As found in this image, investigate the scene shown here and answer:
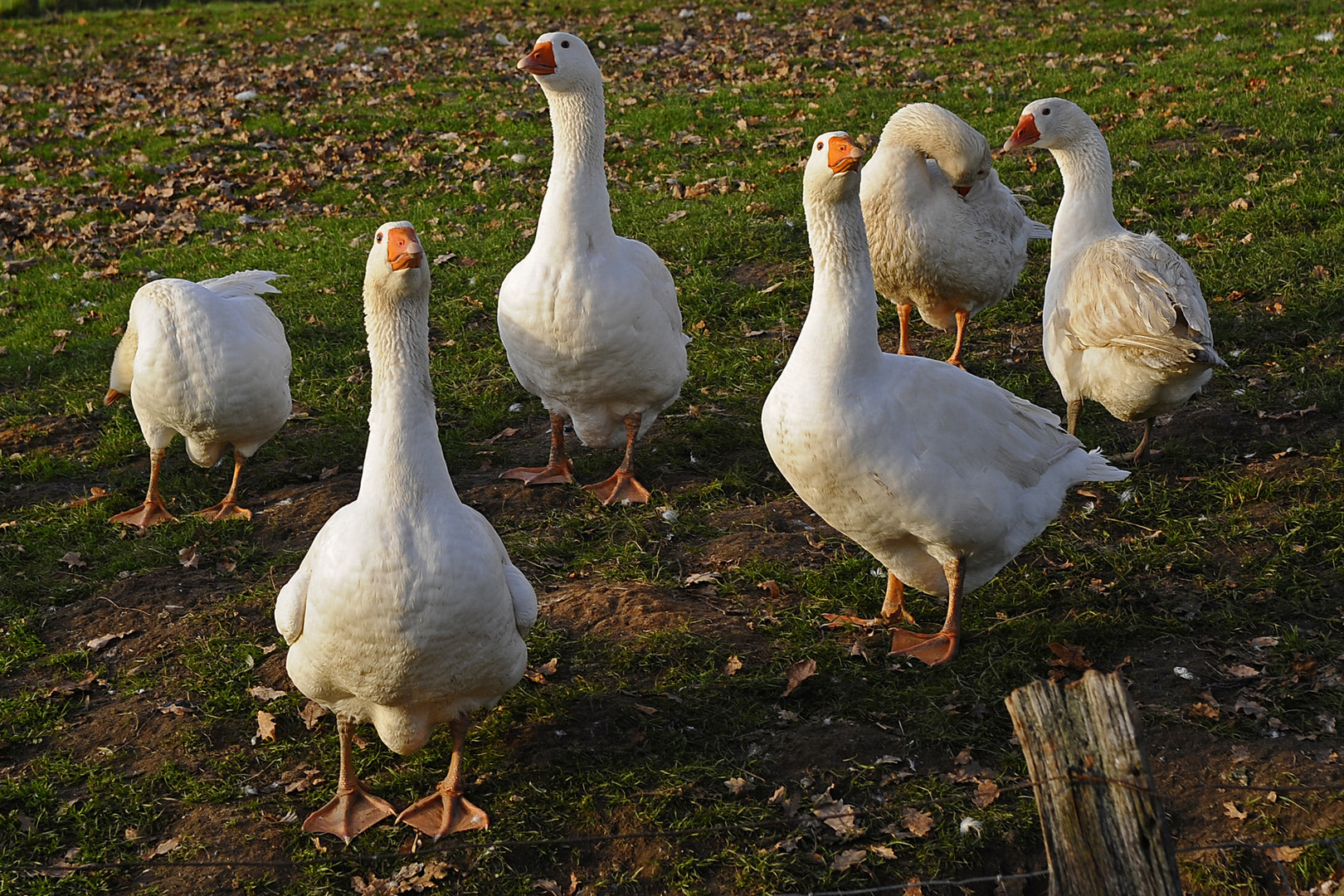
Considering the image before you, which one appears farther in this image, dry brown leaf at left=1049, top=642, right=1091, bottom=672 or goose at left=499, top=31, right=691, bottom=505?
goose at left=499, top=31, right=691, bottom=505

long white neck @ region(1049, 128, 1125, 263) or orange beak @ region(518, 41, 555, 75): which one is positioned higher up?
orange beak @ region(518, 41, 555, 75)

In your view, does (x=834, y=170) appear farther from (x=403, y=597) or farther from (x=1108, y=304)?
(x=403, y=597)

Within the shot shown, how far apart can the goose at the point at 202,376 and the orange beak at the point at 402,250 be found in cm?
290

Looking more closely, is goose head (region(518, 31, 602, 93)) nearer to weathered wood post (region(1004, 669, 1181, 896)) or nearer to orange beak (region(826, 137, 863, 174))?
orange beak (region(826, 137, 863, 174))

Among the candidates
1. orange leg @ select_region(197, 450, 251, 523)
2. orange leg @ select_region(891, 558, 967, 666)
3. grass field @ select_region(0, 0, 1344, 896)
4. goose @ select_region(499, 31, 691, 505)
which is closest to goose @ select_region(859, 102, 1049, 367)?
grass field @ select_region(0, 0, 1344, 896)

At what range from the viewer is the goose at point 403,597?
3.94m

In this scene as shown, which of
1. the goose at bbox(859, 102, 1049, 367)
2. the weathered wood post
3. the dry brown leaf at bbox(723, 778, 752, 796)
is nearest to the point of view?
the weathered wood post

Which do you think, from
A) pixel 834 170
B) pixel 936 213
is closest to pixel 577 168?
pixel 834 170

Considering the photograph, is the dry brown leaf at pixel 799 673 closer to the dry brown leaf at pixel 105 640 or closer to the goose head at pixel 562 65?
the dry brown leaf at pixel 105 640

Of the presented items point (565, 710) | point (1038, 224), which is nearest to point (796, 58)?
point (1038, 224)

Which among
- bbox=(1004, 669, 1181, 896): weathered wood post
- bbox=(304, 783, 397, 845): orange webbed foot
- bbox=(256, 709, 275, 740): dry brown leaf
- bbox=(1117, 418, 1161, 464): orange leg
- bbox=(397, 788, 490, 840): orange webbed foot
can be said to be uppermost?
bbox=(1004, 669, 1181, 896): weathered wood post

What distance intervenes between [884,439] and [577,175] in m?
2.88

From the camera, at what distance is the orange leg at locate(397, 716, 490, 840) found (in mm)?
4305

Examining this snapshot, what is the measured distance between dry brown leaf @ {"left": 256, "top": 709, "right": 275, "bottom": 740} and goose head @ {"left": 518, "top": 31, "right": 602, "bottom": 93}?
3.84m
